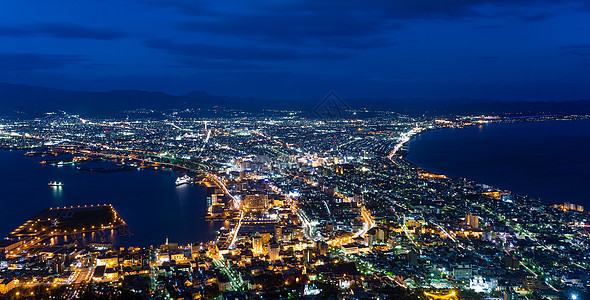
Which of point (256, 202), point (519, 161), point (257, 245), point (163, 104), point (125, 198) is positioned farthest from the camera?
point (163, 104)

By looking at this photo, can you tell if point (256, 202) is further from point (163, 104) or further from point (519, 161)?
point (163, 104)

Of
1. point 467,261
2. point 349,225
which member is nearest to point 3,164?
point 349,225

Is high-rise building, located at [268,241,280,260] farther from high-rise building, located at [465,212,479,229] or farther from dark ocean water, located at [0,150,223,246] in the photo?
high-rise building, located at [465,212,479,229]

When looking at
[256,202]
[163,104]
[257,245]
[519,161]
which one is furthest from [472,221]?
[163,104]

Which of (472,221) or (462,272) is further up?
(472,221)

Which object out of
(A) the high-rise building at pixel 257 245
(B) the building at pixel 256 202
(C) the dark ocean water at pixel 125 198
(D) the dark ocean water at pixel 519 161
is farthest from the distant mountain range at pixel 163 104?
(A) the high-rise building at pixel 257 245

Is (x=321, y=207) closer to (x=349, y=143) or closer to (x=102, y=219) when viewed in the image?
(x=102, y=219)

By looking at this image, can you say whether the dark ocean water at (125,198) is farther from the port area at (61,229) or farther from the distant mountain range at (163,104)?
the distant mountain range at (163,104)
